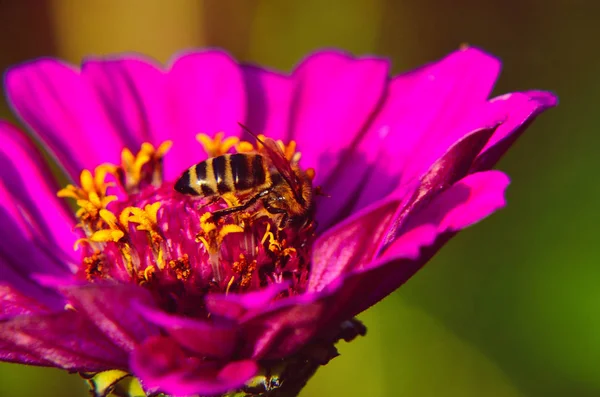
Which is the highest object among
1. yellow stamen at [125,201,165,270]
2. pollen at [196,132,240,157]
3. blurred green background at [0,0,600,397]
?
pollen at [196,132,240,157]

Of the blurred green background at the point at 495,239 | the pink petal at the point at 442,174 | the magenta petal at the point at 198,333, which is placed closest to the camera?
the magenta petal at the point at 198,333

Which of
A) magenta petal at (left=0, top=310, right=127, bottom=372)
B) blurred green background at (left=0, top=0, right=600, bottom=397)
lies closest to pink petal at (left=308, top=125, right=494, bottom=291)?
magenta petal at (left=0, top=310, right=127, bottom=372)

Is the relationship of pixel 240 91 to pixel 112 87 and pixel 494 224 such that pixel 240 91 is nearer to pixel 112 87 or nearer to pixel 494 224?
pixel 112 87

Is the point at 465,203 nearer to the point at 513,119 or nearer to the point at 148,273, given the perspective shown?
the point at 513,119

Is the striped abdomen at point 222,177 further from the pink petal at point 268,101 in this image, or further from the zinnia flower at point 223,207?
the pink petal at point 268,101

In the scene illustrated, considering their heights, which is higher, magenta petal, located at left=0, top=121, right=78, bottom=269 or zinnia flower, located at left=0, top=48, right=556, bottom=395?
zinnia flower, located at left=0, top=48, right=556, bottom=395

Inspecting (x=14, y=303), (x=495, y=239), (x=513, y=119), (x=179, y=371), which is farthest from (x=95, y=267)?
(x=495, y=239)

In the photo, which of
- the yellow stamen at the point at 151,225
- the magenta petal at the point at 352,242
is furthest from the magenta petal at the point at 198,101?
the magenta petal at the point at 352,242

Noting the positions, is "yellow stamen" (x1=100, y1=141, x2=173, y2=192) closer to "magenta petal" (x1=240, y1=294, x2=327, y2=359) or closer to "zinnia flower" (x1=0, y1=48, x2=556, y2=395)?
"zinnia flower" (x1=0, y1=48, x2=556, y2=395)
